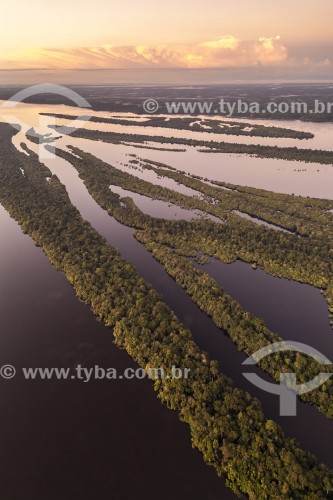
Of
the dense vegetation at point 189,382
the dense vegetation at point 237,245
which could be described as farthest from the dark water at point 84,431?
the dense vegetation at point 237,245

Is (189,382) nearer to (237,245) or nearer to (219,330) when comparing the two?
(219,330)

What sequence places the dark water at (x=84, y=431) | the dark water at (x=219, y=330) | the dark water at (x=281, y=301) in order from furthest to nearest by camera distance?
the dark water at (x=281, y=301)
the dark water at (x=219, y=330)
the dark water at (x=84, y=431)

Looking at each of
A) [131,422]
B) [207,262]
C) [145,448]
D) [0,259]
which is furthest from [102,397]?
[0,259]

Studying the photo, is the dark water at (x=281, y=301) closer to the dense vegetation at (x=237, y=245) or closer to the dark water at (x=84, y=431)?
the dense vegetation at (x=237, y=245)

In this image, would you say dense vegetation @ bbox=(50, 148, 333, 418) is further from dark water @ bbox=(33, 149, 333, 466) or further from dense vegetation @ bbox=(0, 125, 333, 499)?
dense vegetation @ bbox=(0, 125, 333, 499)

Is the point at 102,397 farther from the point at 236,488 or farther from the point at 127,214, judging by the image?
the point at 127,214

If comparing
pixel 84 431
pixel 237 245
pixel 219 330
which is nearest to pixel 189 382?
pixel 219 330

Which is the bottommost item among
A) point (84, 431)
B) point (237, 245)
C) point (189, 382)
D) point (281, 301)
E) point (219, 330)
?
point (84, 431)
